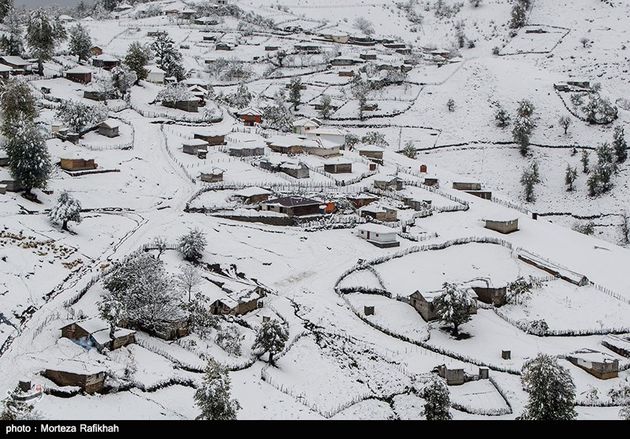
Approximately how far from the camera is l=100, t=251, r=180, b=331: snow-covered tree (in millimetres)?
34469

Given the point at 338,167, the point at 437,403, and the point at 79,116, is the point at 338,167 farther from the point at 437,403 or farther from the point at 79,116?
the point at 437,403

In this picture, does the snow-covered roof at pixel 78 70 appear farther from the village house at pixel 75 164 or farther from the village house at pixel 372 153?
the village house at pixel 372 153

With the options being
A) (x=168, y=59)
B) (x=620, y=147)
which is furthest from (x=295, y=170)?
(x=168, y=59)

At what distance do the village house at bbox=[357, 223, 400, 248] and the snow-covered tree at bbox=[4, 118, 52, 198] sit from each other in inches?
865

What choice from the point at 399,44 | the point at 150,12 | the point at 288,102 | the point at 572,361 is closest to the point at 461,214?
the point at 572,361

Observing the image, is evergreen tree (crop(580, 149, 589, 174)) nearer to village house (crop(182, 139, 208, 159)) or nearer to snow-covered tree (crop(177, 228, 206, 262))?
village house (crop(182, 139, 208, 159))

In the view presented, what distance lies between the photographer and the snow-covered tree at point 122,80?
80875mm

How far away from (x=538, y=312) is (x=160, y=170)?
32.1 m

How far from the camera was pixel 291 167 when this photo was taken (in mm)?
64188

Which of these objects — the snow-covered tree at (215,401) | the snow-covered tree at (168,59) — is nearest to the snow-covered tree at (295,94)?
the snow-covered tree at (168,59)

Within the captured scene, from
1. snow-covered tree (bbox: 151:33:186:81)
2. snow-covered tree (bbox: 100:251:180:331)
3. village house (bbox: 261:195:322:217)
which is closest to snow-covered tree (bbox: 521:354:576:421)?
snow-covered tree (bbox: 100:251:180:331)

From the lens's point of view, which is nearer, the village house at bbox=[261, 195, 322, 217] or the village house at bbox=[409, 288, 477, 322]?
the village house at bbox=[409, 288, 477, 322]
